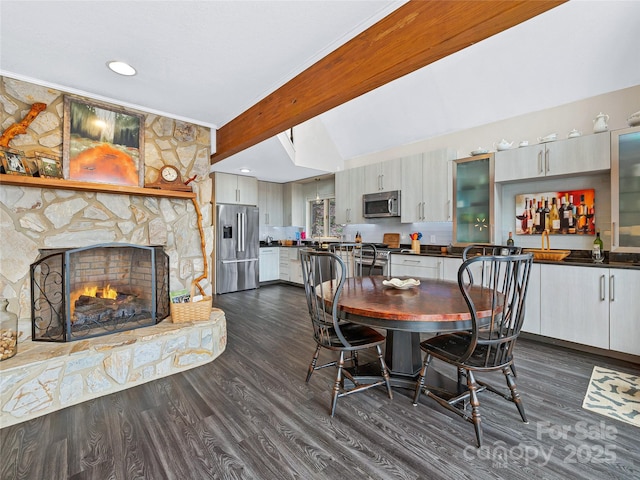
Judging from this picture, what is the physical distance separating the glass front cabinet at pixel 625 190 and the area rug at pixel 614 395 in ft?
3.92

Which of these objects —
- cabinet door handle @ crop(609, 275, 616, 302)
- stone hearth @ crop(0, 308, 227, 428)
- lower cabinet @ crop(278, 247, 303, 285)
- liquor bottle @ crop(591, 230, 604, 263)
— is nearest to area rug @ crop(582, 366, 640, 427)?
cabinet door handle @ crop(609, 275, 616, 302)

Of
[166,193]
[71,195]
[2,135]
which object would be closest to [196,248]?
[166,193]

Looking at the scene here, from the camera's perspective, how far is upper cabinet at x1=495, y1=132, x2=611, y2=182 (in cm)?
297

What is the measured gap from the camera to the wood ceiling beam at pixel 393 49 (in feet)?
4.73

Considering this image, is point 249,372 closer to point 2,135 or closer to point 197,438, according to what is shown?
point 197,438

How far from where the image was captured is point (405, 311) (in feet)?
5.66

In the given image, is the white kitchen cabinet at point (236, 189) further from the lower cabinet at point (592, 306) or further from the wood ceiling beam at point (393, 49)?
the lower cabinet at point (592, 306)

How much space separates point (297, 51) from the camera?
7.18 ft

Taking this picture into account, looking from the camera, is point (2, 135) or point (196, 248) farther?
point (196, 248)

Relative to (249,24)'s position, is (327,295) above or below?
below

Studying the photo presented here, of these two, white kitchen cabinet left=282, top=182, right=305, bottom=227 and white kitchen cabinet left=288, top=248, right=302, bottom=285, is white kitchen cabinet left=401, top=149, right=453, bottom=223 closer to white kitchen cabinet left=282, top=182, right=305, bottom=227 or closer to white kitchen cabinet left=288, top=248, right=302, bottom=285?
white kitchen cabinet left=288, top=248, right=302, bottom=285

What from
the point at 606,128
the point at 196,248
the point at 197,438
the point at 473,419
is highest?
the point at 606,128

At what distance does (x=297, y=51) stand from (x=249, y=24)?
41cm

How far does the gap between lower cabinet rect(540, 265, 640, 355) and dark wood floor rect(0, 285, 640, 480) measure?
13.1 inches
